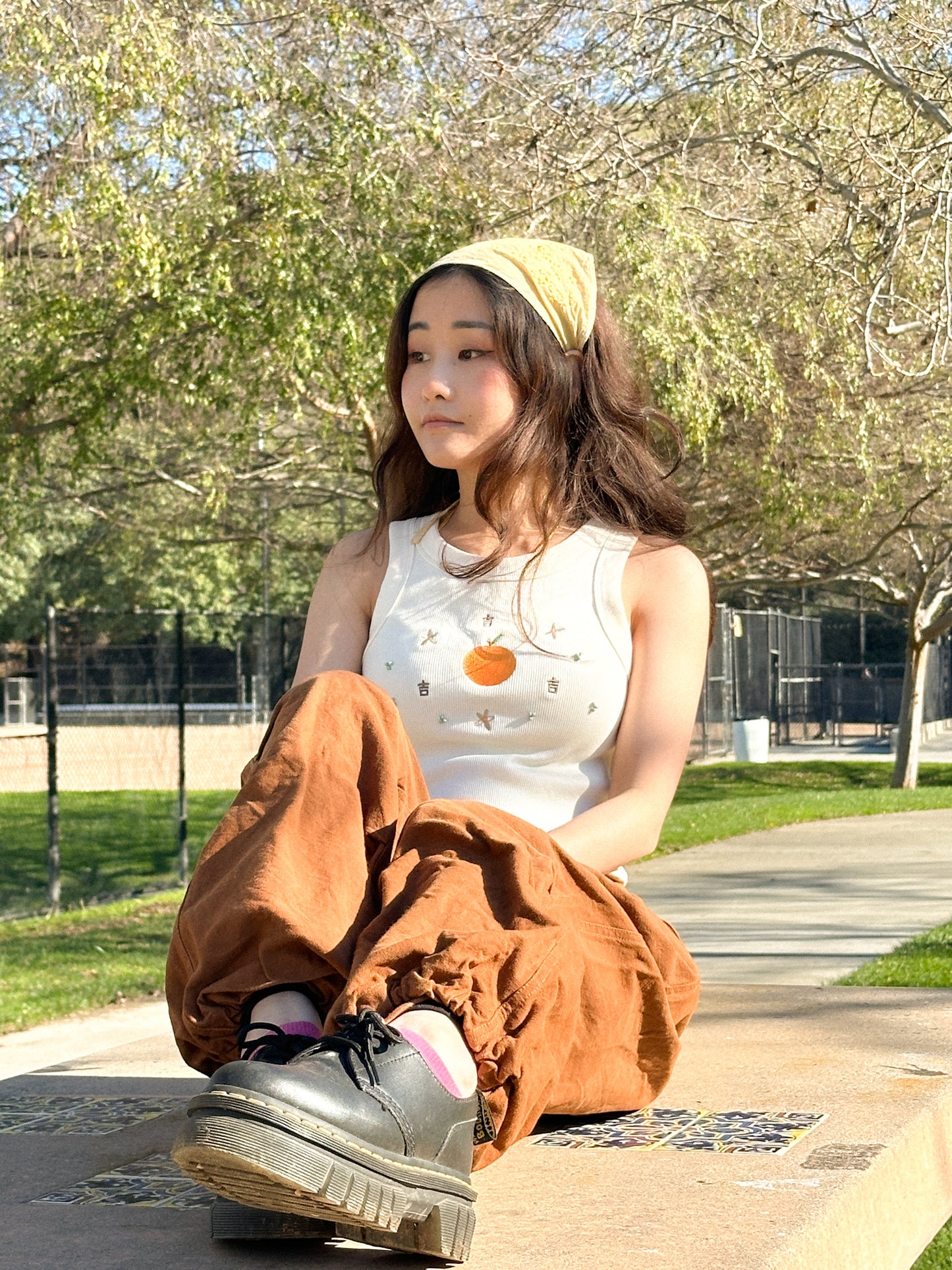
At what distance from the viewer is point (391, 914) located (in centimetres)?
210

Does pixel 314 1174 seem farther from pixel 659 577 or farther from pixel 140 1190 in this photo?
pixel 659 577

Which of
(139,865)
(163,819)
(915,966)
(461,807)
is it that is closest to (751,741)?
(163,819)

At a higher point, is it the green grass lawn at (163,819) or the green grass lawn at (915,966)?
the green grass lawn at (915,966)

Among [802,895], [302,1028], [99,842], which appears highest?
[302,1028]

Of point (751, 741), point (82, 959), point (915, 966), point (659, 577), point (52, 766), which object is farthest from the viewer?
point (751, 741)

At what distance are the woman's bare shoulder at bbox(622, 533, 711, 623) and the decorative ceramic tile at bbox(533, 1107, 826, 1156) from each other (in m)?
0.88

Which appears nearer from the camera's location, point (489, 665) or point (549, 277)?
point (489, 665)

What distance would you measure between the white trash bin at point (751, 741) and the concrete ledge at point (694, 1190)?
73.5 ft

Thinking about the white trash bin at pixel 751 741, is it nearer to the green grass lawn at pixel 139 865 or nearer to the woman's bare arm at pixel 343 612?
the green grass lawn at pixel 139 865

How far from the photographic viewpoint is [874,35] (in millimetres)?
8156

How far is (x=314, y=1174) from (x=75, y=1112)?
1431 millimetres

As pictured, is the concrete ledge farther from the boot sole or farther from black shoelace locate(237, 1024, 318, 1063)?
black shoelace locate(237, 1024, 318, 1063)

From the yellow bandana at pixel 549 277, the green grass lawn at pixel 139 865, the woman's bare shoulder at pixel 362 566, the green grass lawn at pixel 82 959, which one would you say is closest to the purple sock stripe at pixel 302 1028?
the woman's bare shoulder at pixel 362 566

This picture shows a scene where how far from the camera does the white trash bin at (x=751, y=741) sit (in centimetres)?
2562
